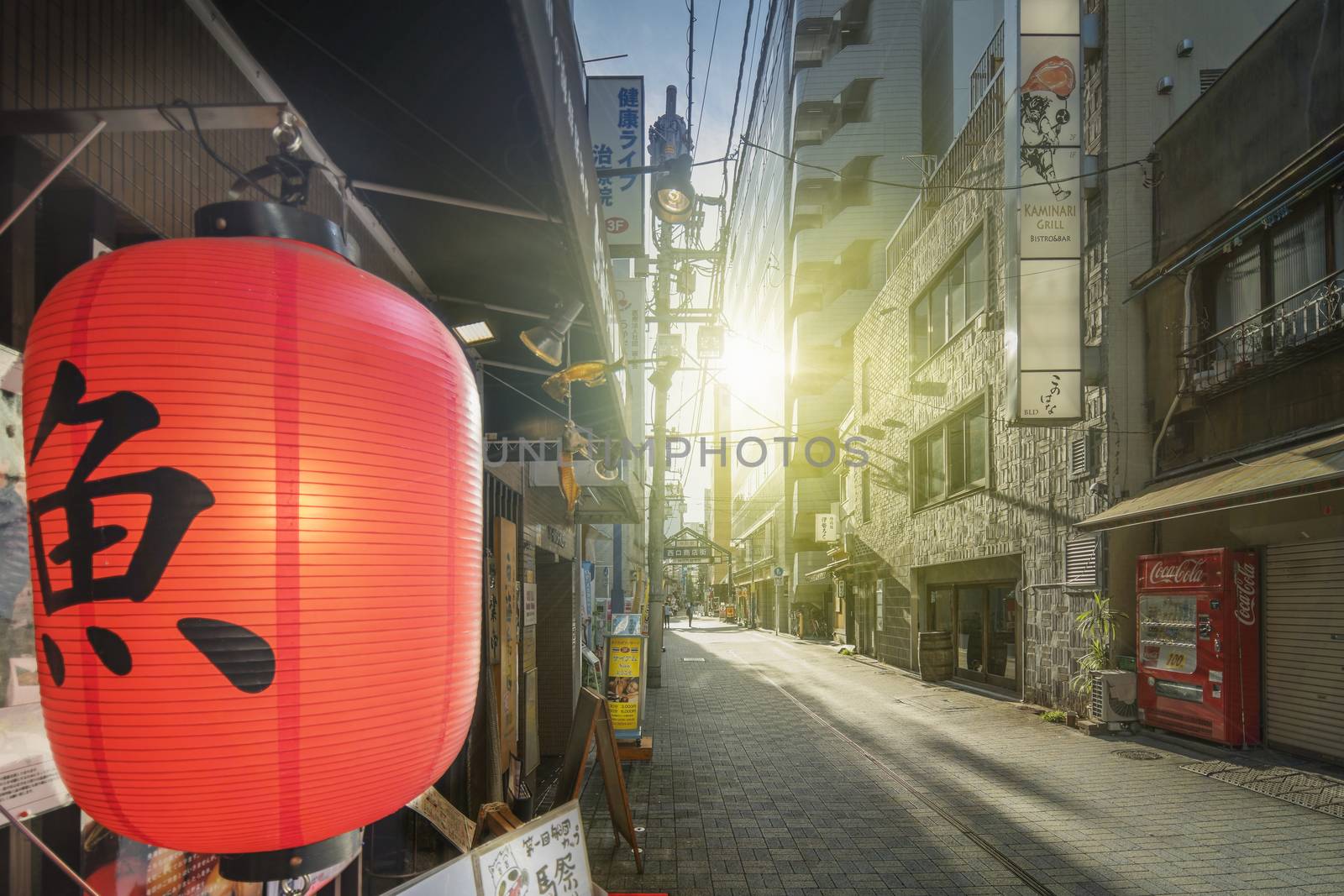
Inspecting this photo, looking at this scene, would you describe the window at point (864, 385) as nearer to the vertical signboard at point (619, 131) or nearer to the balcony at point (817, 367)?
the balcony at point (817, 367)

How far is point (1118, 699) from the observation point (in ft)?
38.7

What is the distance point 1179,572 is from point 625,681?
7851 mm

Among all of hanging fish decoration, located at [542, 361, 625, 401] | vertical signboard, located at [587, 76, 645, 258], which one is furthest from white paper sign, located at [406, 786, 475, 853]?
vertical signboard, located at [587, 76, 645, 258]

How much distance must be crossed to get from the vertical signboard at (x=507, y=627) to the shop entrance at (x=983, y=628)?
11818 mm

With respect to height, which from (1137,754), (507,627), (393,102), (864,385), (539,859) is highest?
(864,385)

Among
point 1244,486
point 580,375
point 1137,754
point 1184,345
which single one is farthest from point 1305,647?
point 580,375

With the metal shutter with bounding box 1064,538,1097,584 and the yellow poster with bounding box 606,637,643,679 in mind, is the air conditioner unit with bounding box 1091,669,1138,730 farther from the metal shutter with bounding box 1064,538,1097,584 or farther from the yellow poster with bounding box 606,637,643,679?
the yellow poster with bounding box 606,637,643,679

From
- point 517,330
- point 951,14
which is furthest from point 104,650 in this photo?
point 951,14

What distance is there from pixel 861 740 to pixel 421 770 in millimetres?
11130

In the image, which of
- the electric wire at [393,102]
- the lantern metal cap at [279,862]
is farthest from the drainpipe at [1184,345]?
the lantern metal cap at [279,862]

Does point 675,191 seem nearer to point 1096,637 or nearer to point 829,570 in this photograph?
point 1096,637

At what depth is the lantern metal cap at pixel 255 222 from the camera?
6.43 feet

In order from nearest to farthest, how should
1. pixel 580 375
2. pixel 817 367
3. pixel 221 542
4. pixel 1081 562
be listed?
pixel 221 542 < pixel 580 375 < pixel 1081 562 < pixel 817 367

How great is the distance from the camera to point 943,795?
8.66 meters
